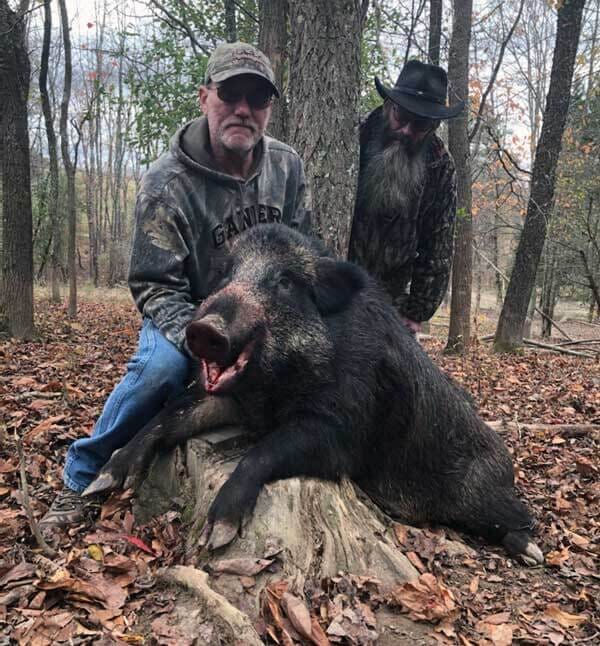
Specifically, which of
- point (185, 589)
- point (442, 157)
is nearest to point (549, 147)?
point (442, 157)

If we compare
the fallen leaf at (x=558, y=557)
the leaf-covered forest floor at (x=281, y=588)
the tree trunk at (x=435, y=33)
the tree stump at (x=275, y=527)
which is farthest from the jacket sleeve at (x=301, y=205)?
the tree trunk at (x=435, y=33)

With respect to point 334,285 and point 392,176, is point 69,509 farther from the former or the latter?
point 392,176

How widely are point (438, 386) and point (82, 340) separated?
668 centimetres

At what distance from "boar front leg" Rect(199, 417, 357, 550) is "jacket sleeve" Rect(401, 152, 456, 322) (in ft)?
7.77

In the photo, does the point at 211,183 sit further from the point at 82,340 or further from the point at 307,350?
the point at 82,340

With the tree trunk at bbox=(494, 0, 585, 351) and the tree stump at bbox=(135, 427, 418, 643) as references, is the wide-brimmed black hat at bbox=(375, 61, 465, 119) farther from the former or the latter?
the tree trunk at bbox=(494, 0, 585, 351)

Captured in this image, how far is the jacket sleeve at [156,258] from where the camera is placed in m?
3.28

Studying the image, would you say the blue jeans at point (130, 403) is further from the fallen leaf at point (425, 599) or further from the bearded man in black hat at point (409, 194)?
the bearded man in black hat at point (409, 194)

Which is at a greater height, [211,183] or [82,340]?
[211,183]

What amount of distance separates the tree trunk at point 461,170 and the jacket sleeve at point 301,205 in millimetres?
Result: 6337

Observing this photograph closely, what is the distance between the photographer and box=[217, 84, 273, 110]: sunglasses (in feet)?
11.1

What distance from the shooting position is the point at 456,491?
359cm

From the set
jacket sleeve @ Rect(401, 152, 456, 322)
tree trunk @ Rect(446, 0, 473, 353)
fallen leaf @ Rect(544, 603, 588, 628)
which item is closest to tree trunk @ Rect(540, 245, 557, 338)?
tree trunk @ Rect(446, 0, 473, 353)

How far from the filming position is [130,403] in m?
3.12
